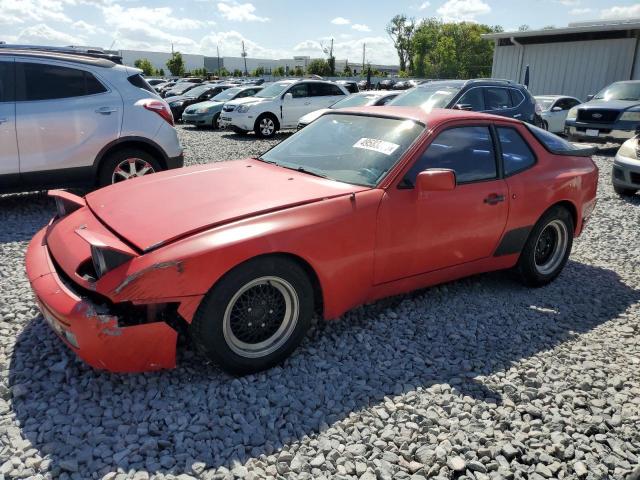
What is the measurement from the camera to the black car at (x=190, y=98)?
1936 cm

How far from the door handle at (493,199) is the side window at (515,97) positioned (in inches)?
272

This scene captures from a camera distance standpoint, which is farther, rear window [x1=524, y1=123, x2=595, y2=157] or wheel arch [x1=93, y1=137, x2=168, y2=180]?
wheel arch [x1=93, y1=137, x2=168, y2=180]

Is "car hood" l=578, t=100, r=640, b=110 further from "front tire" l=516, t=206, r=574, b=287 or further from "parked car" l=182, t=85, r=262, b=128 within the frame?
"parked car" l=182, t=85, r=262, b=128

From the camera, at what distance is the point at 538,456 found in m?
2.37

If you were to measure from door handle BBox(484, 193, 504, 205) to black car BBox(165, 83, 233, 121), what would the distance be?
55.9 feet

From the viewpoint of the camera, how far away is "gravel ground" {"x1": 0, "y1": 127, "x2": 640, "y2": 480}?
2279 mm

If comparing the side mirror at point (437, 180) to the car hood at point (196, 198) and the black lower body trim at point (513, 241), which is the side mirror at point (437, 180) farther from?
the black lower body trim at point (513, 241)

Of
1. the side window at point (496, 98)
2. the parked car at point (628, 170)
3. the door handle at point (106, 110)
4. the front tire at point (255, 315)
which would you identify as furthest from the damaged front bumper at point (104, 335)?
the side window at point (496, 98)

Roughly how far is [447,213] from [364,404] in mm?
1450

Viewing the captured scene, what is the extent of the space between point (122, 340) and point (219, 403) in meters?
0.58

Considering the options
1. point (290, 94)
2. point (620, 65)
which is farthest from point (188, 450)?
point (620, 65)

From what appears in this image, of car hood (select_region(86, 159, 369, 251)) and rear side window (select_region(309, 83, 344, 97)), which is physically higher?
rear side window (select_region(309, 83, 344, 97))

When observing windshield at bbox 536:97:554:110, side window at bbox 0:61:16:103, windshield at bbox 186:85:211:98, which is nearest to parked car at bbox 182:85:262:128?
windshield at bbox 186:85:211:98

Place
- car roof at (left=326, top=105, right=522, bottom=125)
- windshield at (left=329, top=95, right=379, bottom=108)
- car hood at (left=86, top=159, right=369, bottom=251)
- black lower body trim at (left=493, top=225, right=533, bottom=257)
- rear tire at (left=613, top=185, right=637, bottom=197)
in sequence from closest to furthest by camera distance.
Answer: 1. car hood at (left=86, top=159, right=369, bottom=251)
2. car roof at (left=326, top=105, right=522, bottom=125)
3. black lower body trim at (left=493, top=225, right=533, bottom=257)
4. rear tire at (left=613, top=185, right=637, bottom=197)
5. windshield at (left=329, top=95, right=379, bottom=108)
